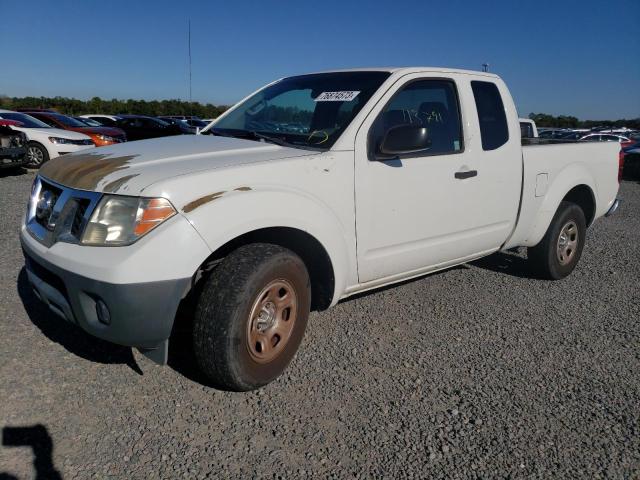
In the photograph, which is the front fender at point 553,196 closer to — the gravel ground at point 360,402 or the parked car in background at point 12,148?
the gravel ground at point 360,402

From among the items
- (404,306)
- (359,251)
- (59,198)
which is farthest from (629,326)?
(59,198)

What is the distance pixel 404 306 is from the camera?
4.22m

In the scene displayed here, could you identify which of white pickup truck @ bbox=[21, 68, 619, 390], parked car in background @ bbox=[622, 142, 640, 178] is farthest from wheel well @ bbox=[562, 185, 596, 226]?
parked car in background @ bbox=[622, 142, 640, 178]

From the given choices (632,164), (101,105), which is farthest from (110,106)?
(632,164)

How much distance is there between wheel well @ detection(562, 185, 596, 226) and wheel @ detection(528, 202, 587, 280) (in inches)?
7.6

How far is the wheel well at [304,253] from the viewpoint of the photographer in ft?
9.25

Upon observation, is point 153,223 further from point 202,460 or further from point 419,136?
point 419,136

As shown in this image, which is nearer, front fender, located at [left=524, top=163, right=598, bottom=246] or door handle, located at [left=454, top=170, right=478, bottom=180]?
door handle, located at [left=454, top=170, right=478, bottom=180]

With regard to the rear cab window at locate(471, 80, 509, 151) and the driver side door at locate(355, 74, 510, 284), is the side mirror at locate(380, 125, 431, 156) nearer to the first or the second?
the driver side door at locate(355, 74, 510, 284)

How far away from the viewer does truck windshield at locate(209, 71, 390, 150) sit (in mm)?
3279

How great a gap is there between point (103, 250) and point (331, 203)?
1.25 meters

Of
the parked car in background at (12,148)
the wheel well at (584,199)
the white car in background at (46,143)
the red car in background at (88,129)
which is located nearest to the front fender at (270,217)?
the wheel well at (584,199)

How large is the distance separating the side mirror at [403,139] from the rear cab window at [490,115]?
1020 mm

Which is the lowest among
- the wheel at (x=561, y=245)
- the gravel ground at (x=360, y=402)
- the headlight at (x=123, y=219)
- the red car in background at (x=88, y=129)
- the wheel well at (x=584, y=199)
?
the gravel ground at (x=360, y=402)
